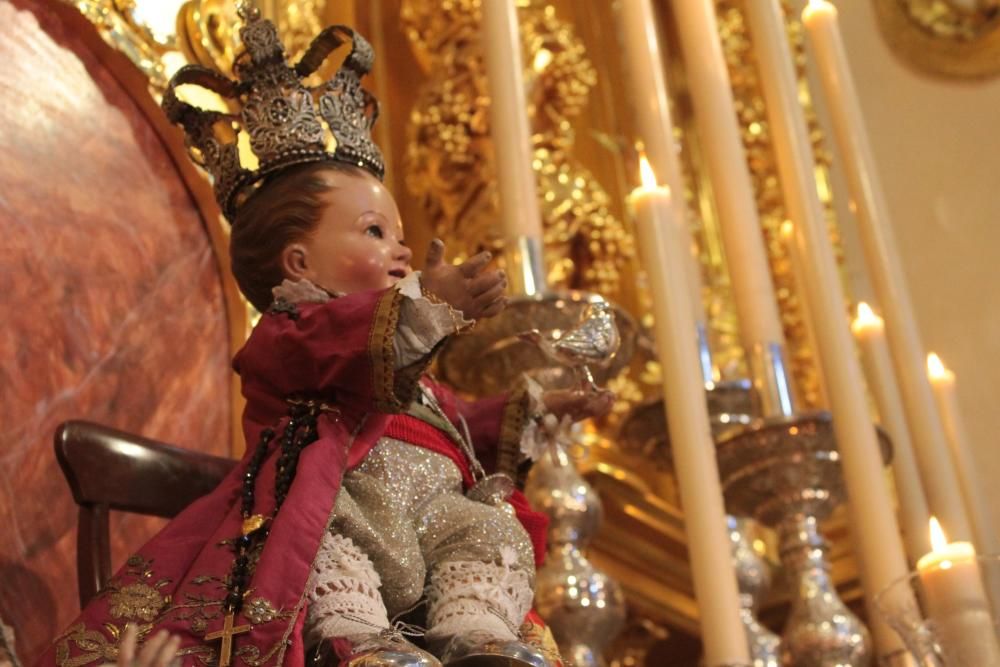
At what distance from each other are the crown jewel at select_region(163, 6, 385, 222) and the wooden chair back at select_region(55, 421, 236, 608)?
17 cm

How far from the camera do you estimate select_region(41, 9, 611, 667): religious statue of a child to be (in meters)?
0.72

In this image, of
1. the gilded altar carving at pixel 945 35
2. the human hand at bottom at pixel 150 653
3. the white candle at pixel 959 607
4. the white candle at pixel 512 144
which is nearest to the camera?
the human hand at bottom at pixel 150 653

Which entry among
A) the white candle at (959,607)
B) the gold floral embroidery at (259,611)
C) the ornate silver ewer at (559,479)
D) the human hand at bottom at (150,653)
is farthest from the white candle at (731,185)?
the human hand at bottom at (150,653)

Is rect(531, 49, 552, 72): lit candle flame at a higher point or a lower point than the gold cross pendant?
higher

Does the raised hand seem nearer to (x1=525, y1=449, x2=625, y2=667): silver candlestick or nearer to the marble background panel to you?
(x1=525, y1=449, x2=625, y2=667): silver candlestick

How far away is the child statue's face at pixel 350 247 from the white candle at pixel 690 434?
0.25 m

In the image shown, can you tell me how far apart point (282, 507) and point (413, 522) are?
9cm

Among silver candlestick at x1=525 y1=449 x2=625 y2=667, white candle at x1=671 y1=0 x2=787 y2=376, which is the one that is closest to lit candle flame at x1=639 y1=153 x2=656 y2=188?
white candle at x1=671 y1=0 x2=787 y2=376

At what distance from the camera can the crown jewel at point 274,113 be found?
3.07ft

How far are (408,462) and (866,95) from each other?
1.49 m

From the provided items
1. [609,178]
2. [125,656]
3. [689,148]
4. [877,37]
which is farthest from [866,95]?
[125,656]

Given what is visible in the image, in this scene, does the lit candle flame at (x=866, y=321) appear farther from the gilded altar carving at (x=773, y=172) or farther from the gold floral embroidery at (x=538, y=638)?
the gold floral embroidery at (x=538, y=638)

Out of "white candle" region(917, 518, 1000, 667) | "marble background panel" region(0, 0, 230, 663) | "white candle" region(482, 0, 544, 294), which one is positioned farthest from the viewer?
"white candle" region(482, 0, 544, 294)

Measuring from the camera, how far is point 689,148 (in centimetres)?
189
